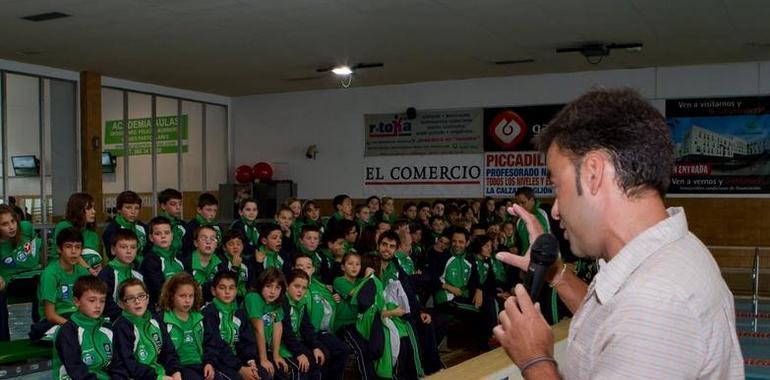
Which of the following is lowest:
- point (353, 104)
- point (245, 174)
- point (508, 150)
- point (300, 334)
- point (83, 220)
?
point (300, 334)

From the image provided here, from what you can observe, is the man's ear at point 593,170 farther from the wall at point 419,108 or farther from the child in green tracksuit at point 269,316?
the wall at point 419,108

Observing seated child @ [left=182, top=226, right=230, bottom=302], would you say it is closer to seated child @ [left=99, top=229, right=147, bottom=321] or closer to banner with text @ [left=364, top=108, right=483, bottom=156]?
seated child @ [left=99, top=229, right=147, bottom=321]

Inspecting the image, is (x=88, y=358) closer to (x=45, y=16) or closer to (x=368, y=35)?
(x=45, y=16)

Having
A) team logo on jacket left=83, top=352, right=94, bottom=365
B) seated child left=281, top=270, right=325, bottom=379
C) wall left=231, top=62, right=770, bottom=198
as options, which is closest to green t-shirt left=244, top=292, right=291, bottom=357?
seated child left=281, top=270, right=325, bottom=379

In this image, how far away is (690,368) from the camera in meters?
1.06

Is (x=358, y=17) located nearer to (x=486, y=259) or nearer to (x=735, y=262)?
(x=486, y=259)

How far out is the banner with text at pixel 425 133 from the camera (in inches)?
554

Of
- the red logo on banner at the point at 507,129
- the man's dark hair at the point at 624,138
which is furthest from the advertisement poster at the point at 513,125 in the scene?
the man's dark hair at the point at 624,138

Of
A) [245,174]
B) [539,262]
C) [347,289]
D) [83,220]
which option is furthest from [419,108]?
[539,262]

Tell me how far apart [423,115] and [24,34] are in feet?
24.9

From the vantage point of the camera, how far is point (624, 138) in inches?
47.6

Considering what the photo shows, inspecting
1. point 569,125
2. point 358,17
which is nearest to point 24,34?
point 358,17

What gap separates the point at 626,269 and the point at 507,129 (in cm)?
1279

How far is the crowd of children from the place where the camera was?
461 centimetres
